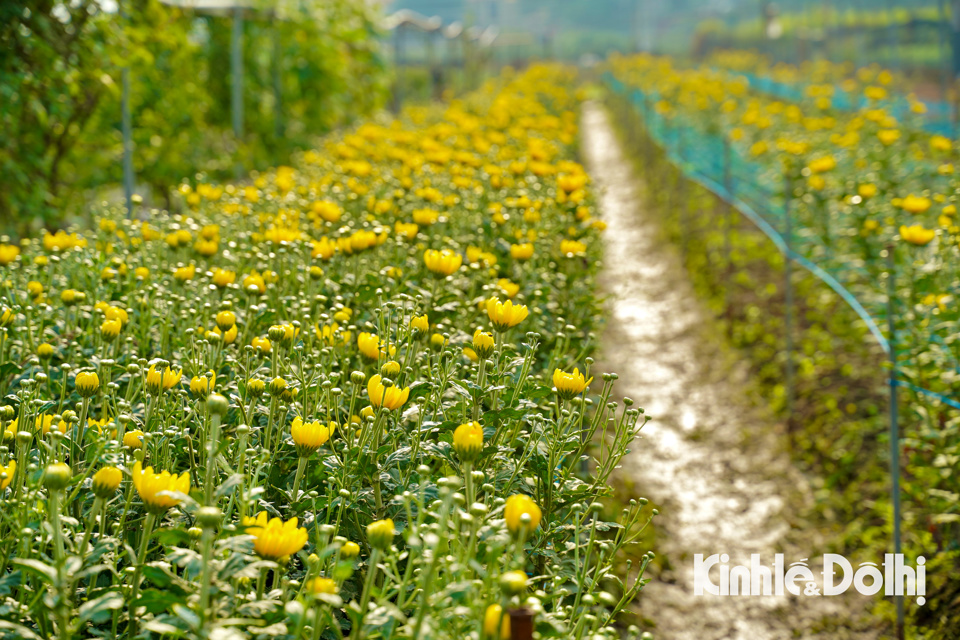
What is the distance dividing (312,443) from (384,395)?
176mm

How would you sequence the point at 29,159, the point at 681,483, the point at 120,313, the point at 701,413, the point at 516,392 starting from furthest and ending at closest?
the point at 701,413, the point at 29,159, the point at 681,483, the point at 120,313, the point at 516,392

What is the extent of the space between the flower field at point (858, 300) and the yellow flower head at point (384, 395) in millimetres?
1924

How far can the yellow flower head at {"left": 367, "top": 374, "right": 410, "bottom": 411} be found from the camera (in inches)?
57.6

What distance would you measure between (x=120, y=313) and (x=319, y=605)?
3.41 feet

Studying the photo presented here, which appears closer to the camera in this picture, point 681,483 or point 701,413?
point 681,483

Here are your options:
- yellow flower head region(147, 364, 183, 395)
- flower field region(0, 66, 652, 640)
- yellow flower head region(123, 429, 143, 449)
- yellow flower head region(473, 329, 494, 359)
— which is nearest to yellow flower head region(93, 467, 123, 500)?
flower field region(0, 66, 652, 640)

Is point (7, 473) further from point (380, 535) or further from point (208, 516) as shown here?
point (380, 535)

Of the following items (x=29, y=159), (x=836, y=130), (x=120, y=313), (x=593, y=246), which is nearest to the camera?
(x=120, y=313)

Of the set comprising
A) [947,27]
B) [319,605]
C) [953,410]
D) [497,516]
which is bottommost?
[953,410]

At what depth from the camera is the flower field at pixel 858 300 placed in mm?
3082

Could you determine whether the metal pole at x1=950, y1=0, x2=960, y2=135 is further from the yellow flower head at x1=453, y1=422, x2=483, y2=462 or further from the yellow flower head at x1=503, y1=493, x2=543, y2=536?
the yellow flower head at x1=503, y1=493, x2=543, y2=536

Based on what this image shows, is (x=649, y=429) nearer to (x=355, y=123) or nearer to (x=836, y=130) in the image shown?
(x=836, y=130)

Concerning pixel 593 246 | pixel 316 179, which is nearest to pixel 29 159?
pixel 316 179

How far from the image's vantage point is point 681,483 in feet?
14.0
